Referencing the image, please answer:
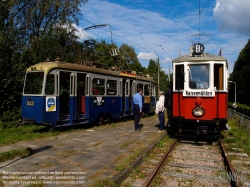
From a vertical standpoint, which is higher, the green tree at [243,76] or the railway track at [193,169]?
the green tree at [243,76]

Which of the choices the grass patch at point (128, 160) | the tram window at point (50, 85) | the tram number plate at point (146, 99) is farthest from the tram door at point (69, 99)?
the tram number plate at point (146, 99)

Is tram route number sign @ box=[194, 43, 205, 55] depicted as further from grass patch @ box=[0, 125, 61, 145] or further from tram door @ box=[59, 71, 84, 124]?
grass patch @ box=[0, 125, 61, 145]

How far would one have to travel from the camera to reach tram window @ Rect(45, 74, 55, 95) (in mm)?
10320

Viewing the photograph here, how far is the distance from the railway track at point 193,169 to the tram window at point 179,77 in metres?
2.31

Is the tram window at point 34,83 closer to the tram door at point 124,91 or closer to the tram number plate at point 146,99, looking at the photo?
the tram door at point 124,91

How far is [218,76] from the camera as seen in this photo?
927cm

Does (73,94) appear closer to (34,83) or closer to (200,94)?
(34,83)

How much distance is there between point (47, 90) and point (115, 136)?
10.6 ft

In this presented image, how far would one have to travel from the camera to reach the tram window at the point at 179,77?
9.64 m

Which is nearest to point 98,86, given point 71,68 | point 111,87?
point 111,87

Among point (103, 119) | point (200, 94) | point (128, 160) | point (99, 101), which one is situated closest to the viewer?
point (128, 160)

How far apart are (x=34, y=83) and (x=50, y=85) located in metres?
0.75

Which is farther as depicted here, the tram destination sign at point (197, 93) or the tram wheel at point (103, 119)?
the tram wheel at point (103, 119)

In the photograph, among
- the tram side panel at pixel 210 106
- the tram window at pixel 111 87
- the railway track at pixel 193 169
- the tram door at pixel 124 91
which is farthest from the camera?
the tram door at pixel 124 91
